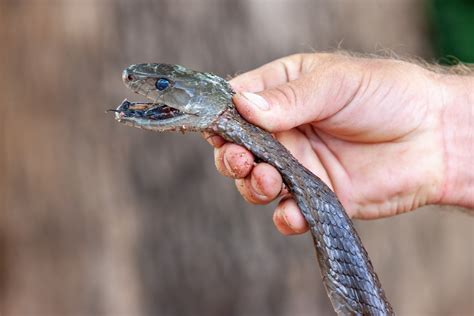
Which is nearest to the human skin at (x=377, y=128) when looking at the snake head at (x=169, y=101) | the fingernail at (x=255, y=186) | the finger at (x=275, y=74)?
the finger at (x=275, y=74)

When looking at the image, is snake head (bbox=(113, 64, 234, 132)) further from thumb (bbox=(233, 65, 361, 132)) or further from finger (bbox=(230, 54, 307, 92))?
finger (bbox=(230, 54, 307, 92))

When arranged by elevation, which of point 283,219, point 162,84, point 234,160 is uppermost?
point 162,84

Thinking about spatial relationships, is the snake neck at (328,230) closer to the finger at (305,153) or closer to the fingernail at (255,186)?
the fingernail at (255,186)

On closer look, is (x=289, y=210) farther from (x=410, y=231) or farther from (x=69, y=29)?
(x=410, y=231)

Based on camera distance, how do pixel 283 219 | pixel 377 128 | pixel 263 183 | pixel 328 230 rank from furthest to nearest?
pixel 377 128 < pixel 283 219 < pixel 263 183 < pixel 328 230

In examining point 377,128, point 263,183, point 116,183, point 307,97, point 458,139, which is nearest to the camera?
point 263,183

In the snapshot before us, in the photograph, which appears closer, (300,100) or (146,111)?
(146,111)

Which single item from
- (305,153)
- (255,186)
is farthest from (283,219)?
(305,153)

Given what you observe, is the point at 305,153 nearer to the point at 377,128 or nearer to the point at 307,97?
the point at 377,128
